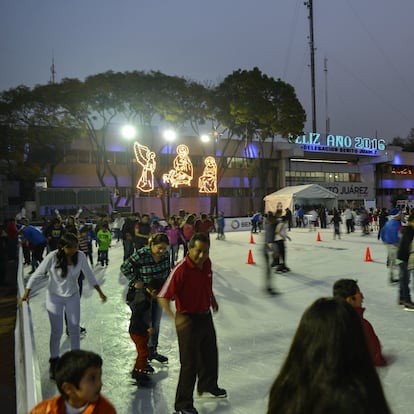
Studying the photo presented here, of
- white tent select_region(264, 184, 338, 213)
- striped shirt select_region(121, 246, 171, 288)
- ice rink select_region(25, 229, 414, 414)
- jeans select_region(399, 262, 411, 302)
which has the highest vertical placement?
white tent select_region(264, 184, 338, 213)

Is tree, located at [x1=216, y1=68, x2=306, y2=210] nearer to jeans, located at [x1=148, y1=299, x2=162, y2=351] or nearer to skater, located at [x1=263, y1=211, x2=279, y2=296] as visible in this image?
skater, located at [x1=263, y1=211, x2=279, y2=296]

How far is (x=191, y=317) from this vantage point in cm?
345

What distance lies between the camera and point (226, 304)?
742 centimetres

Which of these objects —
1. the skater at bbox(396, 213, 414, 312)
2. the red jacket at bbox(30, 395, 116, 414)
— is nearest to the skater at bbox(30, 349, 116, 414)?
the red jacket at bbox(30, 395, 116, 414)

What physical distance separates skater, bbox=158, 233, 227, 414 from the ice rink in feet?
1.18

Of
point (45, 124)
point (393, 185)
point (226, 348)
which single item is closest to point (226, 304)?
point (226, 348)

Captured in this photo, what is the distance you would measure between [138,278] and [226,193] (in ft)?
127

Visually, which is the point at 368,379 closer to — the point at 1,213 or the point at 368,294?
the point at 368,294

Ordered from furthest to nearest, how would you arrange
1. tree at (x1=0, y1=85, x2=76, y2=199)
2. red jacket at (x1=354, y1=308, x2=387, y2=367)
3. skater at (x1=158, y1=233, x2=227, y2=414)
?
tree at (x1=0, y1=85, x2=76, y2=199) < skater at (x1=158, y1=233, x2=227, y2=414) < red jacket at (x1=354, y1=308, x2=387, y2=367)

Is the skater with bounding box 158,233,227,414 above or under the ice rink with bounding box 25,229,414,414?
above

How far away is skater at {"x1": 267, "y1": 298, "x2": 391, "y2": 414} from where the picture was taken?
119 cm

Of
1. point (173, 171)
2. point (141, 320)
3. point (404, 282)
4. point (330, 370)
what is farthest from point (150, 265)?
point (173, 171)

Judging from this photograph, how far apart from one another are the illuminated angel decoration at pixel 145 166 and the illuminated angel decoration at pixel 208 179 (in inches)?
166

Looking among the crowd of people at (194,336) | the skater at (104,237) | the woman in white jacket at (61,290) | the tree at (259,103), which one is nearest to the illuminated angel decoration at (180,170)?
the tree at (259,103)
